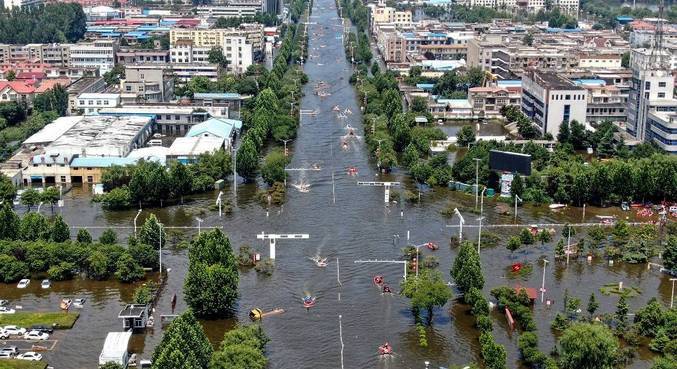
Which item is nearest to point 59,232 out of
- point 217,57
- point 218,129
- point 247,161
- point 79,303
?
point 79,303

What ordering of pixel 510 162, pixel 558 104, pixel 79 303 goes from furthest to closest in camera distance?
1. pixel 558 104
2. pixel 510 162
3. pixel 79 303

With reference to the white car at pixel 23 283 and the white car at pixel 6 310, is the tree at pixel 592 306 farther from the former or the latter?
the white car at pixel 23 283

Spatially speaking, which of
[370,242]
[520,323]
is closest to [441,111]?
[370,242]

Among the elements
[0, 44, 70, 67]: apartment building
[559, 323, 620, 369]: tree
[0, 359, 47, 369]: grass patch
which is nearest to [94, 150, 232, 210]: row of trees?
[0, 359, 47, 369]: grass patch

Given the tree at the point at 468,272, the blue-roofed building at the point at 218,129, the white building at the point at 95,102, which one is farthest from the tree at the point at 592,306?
the white building at the point at 95,102

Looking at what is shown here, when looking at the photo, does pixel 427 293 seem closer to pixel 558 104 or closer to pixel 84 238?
pixel 84 238

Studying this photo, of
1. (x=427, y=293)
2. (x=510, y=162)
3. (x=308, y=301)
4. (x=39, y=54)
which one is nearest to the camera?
(x=427, y=293)

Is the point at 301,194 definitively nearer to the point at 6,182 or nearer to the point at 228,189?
the point at 228,189
